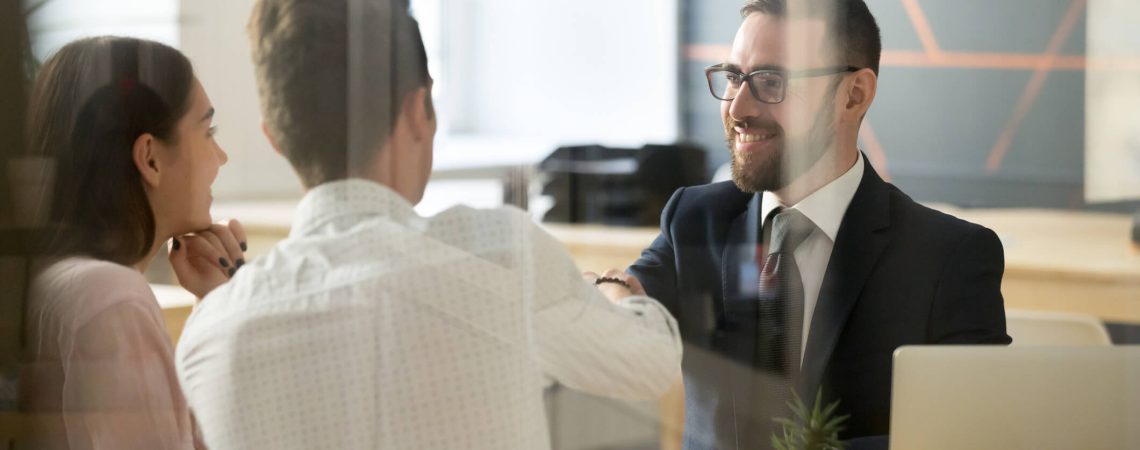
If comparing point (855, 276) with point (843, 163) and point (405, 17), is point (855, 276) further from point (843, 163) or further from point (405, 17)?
point (405, 17)

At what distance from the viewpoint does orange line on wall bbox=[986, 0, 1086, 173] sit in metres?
1.16

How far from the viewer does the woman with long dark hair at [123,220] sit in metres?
1.17

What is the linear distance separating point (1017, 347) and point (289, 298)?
0.70 meters

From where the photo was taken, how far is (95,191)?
121 centimetres

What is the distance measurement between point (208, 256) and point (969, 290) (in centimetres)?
74

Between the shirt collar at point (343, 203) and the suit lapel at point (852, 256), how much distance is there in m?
0.41

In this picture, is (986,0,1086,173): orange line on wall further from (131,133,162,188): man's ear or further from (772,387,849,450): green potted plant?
(131,133,162,188): man's ear

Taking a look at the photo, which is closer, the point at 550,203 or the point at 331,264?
the point at 331,264

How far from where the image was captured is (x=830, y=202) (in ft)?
3.76

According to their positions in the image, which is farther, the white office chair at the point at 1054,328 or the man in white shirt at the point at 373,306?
the white office chair at the point at 1054,328

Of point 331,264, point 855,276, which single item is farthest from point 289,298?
point 855,276

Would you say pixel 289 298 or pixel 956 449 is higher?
pixel 289 298

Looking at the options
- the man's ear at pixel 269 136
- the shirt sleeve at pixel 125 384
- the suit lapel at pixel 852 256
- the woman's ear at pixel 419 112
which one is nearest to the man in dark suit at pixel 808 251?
the suit lapel at pixel 852 256

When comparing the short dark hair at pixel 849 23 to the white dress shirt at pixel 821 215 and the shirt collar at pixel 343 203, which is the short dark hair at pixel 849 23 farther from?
the shirt collar at pixel 343 203
